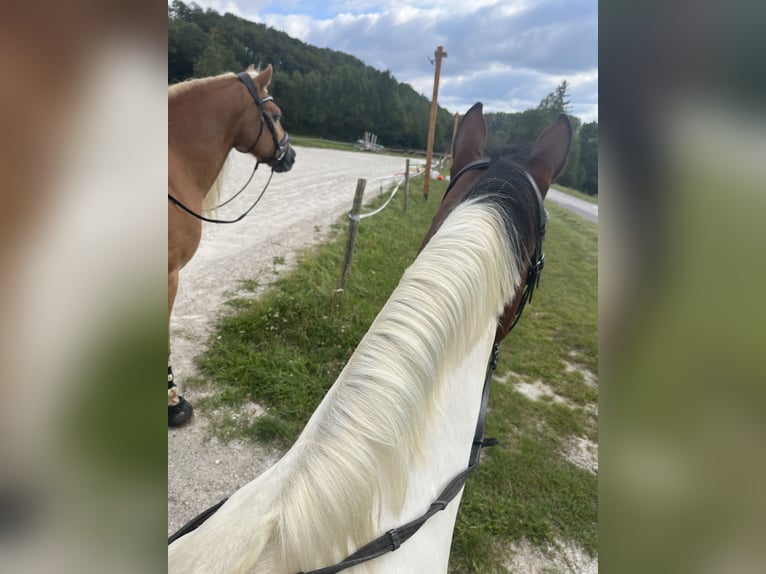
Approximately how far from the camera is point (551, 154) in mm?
1692

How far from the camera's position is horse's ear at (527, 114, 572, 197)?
5.49 feet

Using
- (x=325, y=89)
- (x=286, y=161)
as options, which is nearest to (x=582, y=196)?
(x=286, y=161)

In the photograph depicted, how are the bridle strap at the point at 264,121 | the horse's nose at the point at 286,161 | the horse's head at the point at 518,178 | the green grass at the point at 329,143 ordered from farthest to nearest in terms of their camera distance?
the green grass at the point at 329,143, the horse's nose at the point at 286,161, the bridle strap at the point at 264,121, the horse's head at the point at 518,178

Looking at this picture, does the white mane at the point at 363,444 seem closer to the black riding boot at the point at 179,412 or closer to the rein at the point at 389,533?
the rein at the point at 389,533

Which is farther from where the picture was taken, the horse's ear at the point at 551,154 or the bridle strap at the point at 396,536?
the horse's ear at the point at 551,154

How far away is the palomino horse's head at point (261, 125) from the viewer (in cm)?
346

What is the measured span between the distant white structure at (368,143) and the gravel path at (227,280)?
24877mm

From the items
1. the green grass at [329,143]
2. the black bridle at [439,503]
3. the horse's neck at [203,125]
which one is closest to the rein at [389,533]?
the black bridle at [439,503]

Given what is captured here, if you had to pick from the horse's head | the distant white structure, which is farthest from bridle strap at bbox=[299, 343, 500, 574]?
the distant white structure
